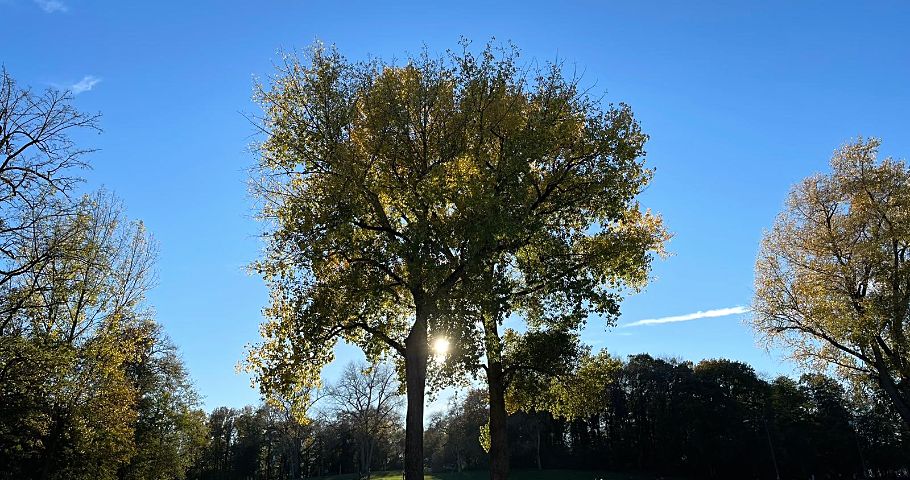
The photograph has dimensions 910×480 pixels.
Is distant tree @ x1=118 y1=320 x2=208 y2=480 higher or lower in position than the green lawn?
higher

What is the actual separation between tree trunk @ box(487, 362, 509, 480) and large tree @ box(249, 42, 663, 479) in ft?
7.55

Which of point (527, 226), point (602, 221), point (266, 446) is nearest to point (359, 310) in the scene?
point (527, 226)

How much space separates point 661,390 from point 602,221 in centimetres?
6310

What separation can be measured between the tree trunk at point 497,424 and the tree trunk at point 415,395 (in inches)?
186

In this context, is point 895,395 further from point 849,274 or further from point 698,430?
point 698,430

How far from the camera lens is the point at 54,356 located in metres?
17.7

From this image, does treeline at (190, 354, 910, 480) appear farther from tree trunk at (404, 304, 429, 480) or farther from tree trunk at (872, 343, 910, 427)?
tree trunk at (404, 304, 429, 480)

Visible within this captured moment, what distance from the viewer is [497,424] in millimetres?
21797

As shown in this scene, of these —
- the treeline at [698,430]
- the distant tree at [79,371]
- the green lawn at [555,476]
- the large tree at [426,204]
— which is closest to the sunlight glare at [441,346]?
the large tree at [426,204]

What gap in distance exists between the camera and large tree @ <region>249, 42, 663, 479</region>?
56.1ft

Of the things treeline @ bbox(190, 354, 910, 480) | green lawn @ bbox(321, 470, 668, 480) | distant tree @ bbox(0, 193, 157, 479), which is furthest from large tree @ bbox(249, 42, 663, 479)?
green lawn @ bbox(321, 470, 668, 480)

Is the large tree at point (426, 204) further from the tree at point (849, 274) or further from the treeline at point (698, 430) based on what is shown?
the treeline at point (698, 430)

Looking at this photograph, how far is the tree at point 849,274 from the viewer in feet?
83.7

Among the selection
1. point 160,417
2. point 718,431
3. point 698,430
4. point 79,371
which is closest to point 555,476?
point 698,430
